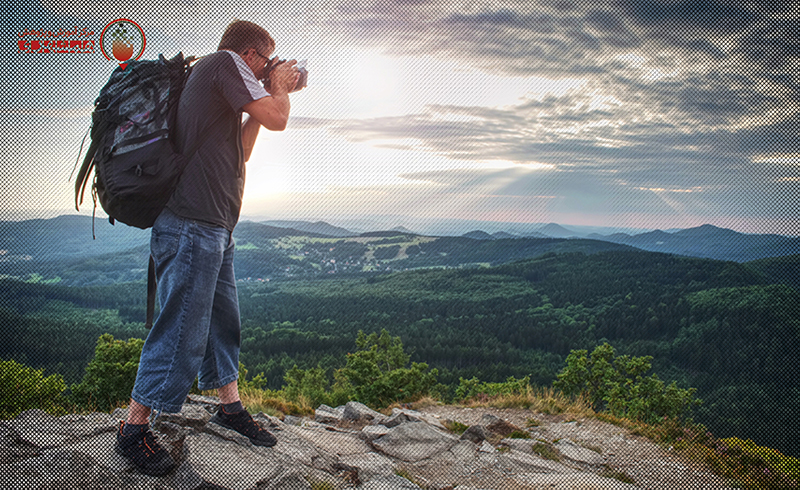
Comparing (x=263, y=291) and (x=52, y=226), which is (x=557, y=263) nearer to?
(x=263, y=291)

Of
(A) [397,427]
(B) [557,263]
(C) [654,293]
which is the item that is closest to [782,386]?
(A) [397,427]

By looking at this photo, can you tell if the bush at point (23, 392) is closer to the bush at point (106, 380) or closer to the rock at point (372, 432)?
the bush at point (106, 380)

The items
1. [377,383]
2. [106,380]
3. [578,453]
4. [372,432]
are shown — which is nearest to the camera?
[372,432]

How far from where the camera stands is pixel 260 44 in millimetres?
2416

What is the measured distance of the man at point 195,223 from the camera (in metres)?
2.18

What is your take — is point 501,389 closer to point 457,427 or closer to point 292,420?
point 457,427

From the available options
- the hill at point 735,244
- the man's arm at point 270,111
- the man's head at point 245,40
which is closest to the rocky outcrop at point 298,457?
the man's arm at point 270,111

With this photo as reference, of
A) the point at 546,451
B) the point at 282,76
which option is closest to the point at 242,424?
the point at 282,76

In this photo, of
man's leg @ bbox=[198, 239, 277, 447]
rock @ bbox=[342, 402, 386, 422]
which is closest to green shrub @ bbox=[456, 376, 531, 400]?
rock @ bbox=[342, 402, 386, 422]

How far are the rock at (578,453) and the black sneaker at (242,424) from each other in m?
2.77

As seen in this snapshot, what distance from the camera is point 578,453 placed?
4.16 m

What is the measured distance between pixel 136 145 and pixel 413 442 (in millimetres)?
3144

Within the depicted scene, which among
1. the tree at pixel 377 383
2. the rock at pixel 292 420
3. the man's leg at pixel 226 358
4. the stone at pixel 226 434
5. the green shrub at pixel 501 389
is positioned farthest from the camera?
the green shrub at pixel 501 389

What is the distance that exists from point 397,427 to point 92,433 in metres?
2.35
